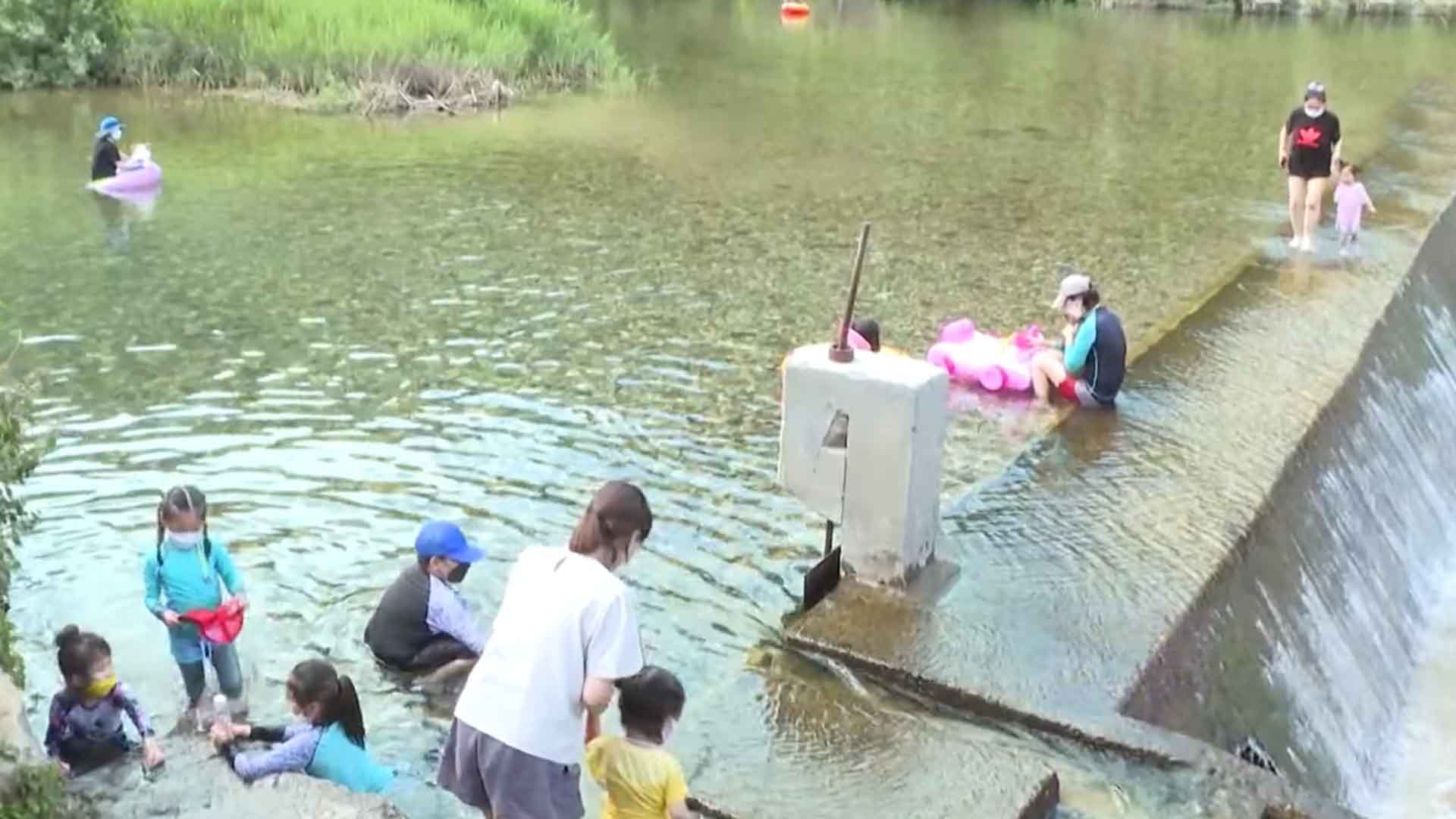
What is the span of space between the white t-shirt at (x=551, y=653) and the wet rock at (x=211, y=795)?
0.95 m

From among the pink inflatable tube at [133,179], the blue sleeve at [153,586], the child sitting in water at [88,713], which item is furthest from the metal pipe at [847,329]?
the pink inflatable tube at [133,179]

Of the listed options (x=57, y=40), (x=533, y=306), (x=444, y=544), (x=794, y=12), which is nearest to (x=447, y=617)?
(x=444, y=544)

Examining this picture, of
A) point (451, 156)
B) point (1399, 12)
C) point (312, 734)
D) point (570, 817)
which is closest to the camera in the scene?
point (570, 817)

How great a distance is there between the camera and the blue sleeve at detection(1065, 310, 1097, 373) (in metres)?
10.0

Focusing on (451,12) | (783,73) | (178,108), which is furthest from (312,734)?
(783,73)

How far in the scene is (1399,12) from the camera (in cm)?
4534

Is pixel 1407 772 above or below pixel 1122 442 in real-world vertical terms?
below

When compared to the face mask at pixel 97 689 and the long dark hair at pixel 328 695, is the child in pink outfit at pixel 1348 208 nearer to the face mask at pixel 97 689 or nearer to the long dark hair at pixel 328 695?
the long dark hair at pixel 328 695

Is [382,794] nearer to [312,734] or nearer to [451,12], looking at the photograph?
[312,734]

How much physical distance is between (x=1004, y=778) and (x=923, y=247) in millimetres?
10418

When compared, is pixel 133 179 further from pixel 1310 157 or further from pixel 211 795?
pixel 211 795

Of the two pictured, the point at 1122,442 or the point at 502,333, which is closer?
the point at 1122,442

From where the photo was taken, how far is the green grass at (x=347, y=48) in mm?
23828

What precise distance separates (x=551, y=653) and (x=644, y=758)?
54 centimetres
